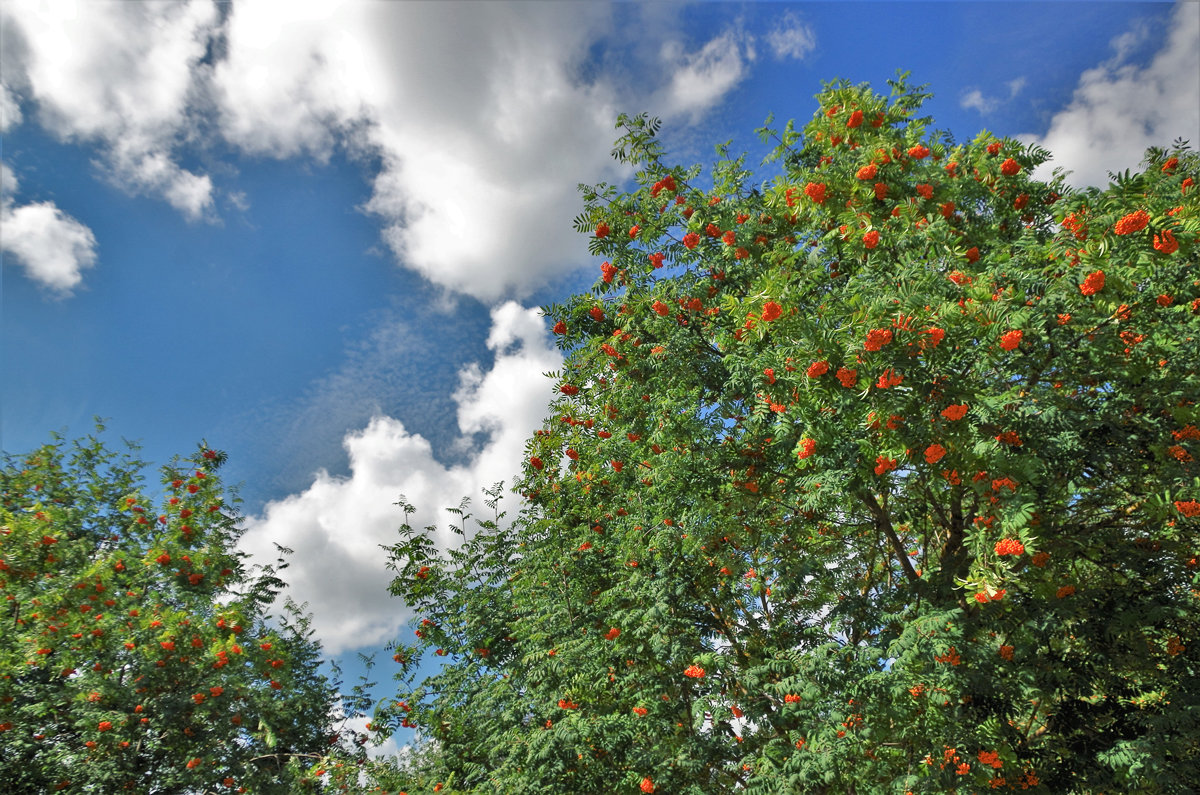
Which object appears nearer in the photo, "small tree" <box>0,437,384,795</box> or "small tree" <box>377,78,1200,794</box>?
"small tree" <box>377,78,1200,794</box>

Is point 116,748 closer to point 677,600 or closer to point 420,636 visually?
point 420,636

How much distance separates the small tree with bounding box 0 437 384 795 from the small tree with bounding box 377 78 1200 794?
374 cm

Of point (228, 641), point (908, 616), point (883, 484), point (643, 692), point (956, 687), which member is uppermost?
point (228, 641)

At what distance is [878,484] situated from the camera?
596cm

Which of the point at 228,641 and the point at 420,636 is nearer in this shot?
the point at 228,641

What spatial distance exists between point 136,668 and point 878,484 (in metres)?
11.0

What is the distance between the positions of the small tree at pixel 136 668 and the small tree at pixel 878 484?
12.3ft

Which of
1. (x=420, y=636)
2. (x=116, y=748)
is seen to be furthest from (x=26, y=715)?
(x=420, y=636)

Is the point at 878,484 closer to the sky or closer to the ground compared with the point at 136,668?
closer to the ground

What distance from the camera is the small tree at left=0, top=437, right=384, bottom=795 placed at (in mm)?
8914

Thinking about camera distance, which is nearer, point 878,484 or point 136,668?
point 878,484

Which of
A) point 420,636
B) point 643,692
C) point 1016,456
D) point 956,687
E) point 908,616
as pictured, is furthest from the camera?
point 420,636

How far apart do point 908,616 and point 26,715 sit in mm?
12729

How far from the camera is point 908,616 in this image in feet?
20.1
